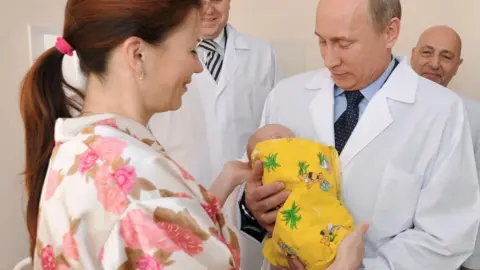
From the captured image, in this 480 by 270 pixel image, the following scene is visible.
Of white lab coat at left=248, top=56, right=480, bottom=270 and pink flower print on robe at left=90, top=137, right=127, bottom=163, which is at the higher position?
pink flower print on robe at left=90, top=137, right=127, bottom=163

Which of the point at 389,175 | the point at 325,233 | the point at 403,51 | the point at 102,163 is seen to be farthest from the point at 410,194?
the point at 403,51

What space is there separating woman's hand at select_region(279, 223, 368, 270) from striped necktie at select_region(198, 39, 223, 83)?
899 millimetres

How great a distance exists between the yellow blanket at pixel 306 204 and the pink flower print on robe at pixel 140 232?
0.49 metres

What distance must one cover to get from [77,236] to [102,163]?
11cm

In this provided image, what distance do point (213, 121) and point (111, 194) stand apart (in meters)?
1.04

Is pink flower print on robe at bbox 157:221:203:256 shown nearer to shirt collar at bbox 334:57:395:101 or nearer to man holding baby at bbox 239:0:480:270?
man holding baby at bbox 239:0:480:270

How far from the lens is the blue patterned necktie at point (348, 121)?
52.6 inches

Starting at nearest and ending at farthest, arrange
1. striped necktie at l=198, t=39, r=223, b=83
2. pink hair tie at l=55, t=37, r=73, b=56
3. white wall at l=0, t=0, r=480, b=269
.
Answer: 1. pink hair tie at l=55, t=37, r=73, b=56
2. striped necktie at l=198, t=39, r=223, b=83
3. white wall at l=0, t=0, r=480, b=269

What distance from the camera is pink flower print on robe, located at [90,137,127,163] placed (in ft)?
2.44

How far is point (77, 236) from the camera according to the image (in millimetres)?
721

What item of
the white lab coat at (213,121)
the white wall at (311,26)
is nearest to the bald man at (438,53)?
the white wall at (311,26)

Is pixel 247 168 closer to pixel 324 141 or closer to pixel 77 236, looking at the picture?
pixel 324 141

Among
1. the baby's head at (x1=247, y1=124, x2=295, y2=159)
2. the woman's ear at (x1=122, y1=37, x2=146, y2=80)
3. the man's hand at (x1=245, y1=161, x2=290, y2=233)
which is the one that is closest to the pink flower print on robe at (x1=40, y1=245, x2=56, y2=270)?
the woman's ear at (x1=122, y1=37, x2=146, y2=80)

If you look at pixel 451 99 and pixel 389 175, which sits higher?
pixel 451 99
